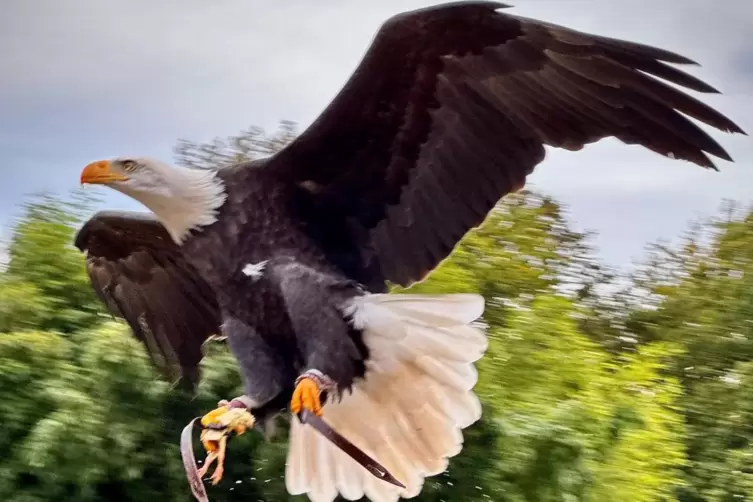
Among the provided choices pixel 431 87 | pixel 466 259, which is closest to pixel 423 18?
pixel 431 87

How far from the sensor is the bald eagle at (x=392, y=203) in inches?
43.9

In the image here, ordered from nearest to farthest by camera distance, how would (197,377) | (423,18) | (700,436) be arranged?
(423,18), (197,377), (700,436)

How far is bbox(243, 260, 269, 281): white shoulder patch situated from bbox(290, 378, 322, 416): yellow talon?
18cm

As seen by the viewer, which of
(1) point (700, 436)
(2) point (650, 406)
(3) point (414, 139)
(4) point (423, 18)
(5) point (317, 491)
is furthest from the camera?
(1) point (700, 436)

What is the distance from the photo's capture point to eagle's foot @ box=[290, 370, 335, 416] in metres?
1.13

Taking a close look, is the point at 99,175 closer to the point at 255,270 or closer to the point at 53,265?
the point at 255,270

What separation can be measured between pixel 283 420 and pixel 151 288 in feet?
1.22

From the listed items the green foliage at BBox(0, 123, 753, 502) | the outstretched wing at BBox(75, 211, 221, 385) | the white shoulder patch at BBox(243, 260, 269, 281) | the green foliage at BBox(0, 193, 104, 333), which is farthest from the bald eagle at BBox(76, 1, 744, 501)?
the green foliage at BBox(0, 193, 104, 333)

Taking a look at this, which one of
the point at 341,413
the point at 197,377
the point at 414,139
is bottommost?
the point at 197,377

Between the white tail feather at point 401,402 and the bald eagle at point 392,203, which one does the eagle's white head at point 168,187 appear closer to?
the bald eagle at point 392,203

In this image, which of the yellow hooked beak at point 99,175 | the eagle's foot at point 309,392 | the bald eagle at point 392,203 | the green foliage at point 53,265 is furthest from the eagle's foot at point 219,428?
the green foliage at point 53,265

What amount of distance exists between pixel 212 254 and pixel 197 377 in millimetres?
417

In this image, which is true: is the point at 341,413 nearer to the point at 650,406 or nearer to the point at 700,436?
the point at 650,406

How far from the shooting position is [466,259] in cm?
199
